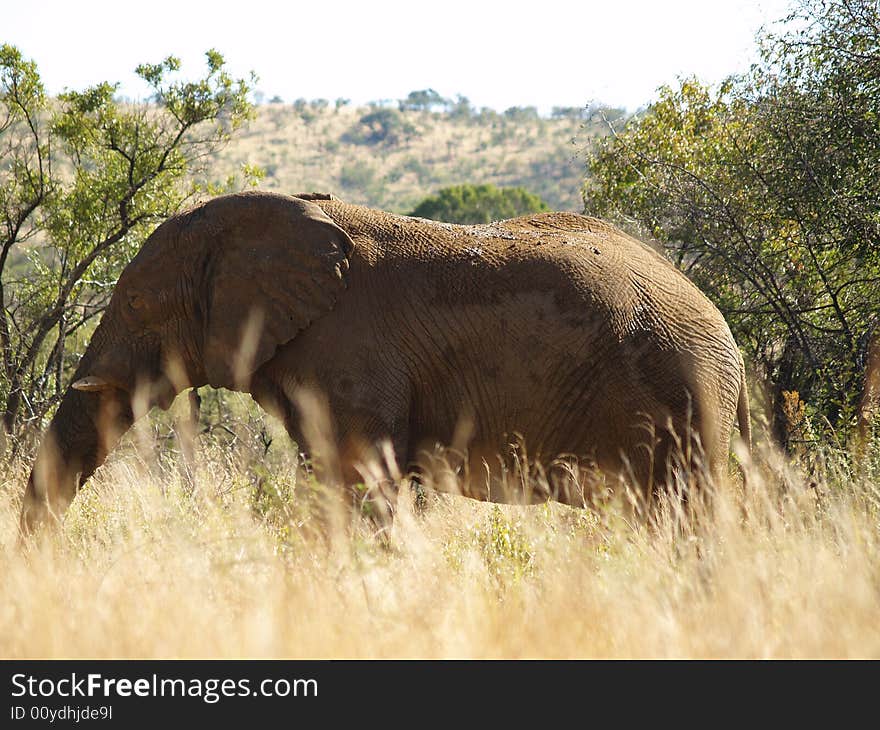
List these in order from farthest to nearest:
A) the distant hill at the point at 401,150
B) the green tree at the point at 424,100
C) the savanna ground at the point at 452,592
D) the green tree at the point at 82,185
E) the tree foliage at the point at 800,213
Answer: the green tree at the point at 424,100
the distant hill at the point at 401,150
the green tree at the point at 82,185
the tree foliage at the point at 800,213
the savanna ground at the point at 452,592

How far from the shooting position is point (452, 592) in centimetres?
504

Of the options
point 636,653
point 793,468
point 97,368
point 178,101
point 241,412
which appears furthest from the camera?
point 241,412

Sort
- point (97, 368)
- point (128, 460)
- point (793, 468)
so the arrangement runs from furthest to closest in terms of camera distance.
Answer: point (128, 460) → point (793, 468) → point (97, 368)

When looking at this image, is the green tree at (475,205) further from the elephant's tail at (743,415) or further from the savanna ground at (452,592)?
the savanna ground at (452,592)

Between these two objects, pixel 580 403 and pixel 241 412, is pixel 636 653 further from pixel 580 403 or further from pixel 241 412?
pixel 241 412

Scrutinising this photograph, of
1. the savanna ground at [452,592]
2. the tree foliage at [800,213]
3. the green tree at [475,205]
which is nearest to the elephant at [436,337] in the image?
the savanna ground at [452,592]

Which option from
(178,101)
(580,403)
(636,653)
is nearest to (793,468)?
(580,403)

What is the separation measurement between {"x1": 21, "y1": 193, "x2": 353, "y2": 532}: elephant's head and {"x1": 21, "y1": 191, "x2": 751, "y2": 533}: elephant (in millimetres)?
14

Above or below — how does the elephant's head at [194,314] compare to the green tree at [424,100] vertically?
below

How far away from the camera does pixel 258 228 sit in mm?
6973

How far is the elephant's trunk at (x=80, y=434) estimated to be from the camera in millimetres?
7242

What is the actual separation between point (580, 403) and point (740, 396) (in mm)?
1136

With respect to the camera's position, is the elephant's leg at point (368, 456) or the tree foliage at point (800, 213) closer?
the elephant's leg at point (368, 456)

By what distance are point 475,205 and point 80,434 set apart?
113 ft
